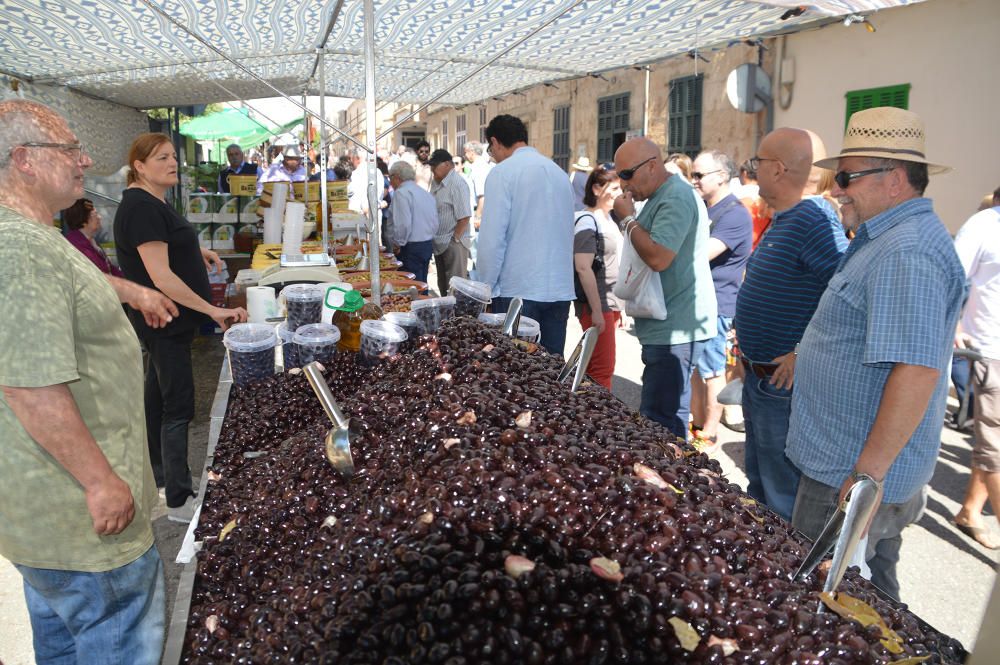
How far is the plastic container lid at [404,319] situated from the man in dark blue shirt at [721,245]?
7.35 ft

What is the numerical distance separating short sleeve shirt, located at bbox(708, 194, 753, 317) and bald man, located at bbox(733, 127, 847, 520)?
148 cm

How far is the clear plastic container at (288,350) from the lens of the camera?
2.99 metres

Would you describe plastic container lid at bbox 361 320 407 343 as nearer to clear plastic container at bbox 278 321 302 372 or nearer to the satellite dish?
clear plastic container at bbox 278 321 302 372

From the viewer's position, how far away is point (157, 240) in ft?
11.3

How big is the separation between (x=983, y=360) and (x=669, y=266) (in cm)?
177

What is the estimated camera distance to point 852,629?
1.29 meters

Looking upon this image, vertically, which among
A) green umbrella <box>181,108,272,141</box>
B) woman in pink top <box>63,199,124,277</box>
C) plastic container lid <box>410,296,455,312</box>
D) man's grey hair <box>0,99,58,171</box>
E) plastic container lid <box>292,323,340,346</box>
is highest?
green umbrella <box>181,108,272,141</box>

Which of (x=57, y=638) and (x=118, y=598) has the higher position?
(x=118, y=598)

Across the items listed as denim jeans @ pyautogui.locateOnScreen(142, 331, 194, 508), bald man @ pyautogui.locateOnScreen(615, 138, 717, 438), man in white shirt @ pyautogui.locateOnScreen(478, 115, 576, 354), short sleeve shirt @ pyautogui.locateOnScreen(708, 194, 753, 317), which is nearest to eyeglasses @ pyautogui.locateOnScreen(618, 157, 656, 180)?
bald man @ pyautogui.locateOnScreen(615, 138, 717, 438)

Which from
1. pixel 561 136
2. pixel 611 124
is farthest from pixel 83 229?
pixel 561 136

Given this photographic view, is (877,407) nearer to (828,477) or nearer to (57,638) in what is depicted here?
(828,477)

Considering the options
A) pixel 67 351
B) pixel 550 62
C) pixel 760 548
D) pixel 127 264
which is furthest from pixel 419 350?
pixel 550 62

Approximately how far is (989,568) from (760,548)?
2.80 metres

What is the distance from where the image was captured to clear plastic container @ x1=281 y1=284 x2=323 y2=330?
10.4 ft
